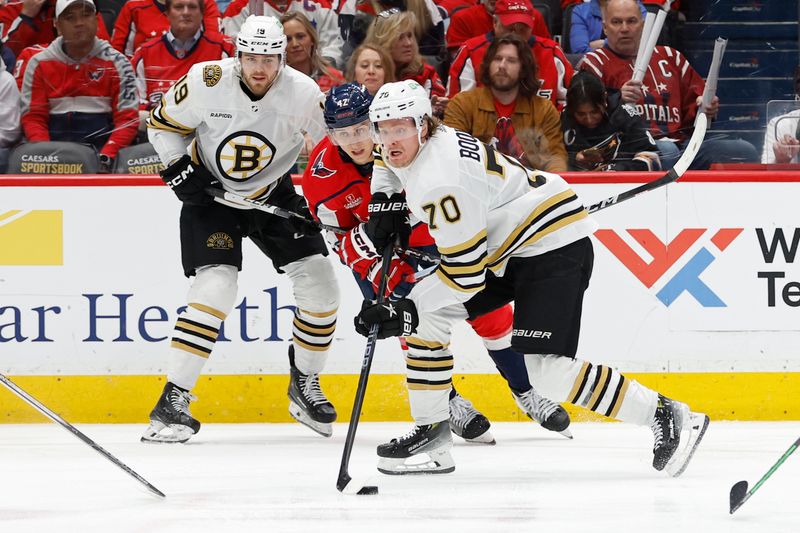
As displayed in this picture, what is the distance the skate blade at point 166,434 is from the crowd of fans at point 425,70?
108 centimetres

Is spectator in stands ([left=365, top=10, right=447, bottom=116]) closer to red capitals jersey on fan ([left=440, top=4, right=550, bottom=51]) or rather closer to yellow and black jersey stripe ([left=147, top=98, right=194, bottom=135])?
red capitals jersey on fan ([left=440, top=4, right=550, bottom=51])

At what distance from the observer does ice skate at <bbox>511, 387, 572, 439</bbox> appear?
3699 millimetres

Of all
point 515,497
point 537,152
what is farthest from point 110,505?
point 537,152

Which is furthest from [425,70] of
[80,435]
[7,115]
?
[80,435]

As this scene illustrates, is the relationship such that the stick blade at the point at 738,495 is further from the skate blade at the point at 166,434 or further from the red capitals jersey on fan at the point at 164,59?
the red capitals jersey on fan at the point at 164,59

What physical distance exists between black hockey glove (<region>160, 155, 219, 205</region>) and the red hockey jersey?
2.28 ft

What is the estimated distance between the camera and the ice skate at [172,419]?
3.71 meters

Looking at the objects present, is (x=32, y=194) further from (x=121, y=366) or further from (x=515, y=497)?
(x=515, y=497)

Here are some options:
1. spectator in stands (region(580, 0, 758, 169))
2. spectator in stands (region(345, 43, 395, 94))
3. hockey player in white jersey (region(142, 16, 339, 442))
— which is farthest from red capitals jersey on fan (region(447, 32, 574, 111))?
hockey player in white jersey (region(142, 16, 339, 442))

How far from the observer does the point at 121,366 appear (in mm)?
4266

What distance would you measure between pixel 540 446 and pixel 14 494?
1.61 m

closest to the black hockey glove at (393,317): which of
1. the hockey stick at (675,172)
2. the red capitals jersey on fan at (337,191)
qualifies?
the red capitals jersey on fan at (337,191)

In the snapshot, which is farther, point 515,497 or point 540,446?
point 540,446

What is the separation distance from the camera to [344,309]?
4.29 m
